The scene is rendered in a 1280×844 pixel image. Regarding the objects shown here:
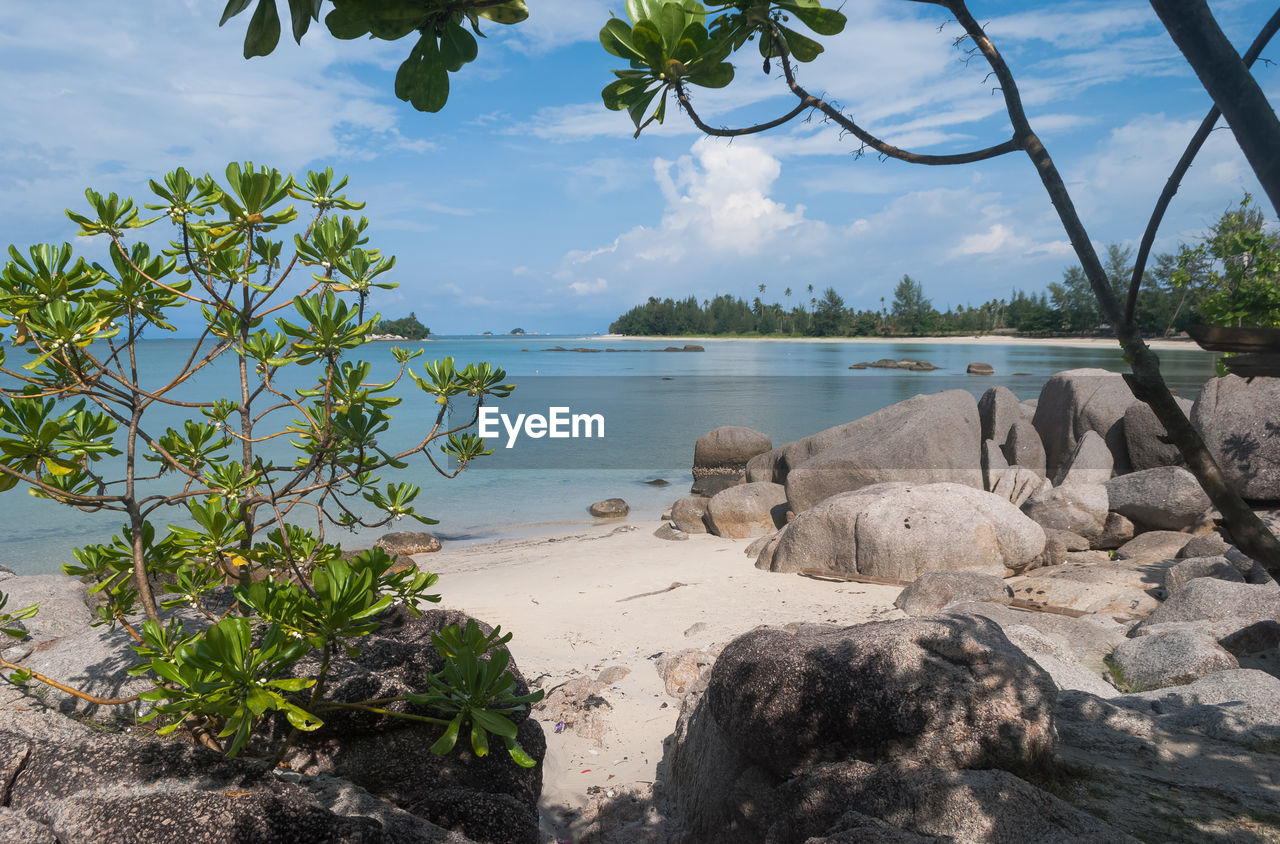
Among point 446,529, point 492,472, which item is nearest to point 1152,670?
point 446,529

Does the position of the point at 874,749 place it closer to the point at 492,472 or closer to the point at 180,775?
the point at 180,775

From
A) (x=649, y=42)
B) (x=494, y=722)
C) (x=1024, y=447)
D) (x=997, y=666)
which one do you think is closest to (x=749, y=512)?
(x=1024, y=447)

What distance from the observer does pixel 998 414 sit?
48.0 ft

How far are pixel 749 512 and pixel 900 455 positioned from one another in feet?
8.41

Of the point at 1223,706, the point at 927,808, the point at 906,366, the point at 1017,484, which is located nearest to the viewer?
the point at 927,808

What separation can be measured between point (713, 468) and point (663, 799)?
14.4 metres

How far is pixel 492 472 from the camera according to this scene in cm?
2256

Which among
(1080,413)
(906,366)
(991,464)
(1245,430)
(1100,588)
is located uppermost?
(1245,430)

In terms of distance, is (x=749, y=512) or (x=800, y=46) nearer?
(x=800, y=46)

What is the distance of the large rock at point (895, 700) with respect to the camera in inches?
116

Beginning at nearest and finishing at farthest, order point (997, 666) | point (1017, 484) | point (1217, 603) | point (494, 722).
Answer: point (494, 722) → point (997, 666) → point (1217, 603) → point (1017, 484)

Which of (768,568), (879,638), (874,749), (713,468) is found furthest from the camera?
(713,468)

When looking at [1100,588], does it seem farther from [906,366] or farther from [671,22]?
[906,366]

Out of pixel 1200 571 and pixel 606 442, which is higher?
pixel 1200 571
